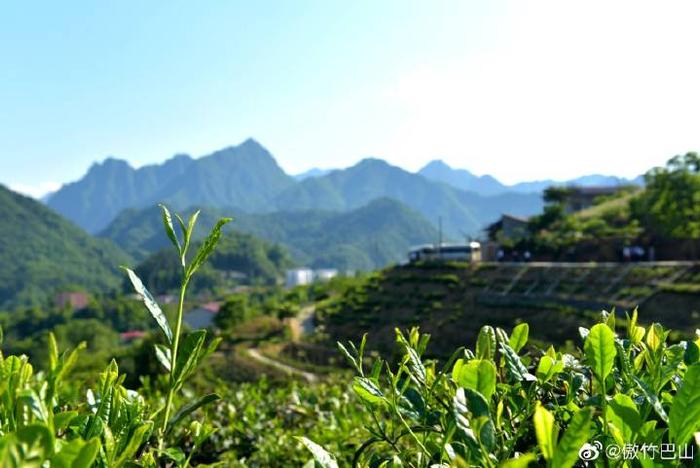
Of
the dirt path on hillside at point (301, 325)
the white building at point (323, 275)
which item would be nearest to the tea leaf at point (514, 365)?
the dirt path on hillside at point (301, 325)

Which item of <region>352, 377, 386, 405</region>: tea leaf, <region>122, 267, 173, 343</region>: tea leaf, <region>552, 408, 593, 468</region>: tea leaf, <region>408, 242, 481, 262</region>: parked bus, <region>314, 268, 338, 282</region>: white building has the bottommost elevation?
<region>314, 268, 338, 282</region>: white building

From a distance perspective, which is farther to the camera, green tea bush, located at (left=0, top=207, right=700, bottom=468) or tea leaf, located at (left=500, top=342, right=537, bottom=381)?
tea leaf, located at (left=500, top=342, right=537, bottom=381)

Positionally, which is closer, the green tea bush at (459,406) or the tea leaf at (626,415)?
the green tea bush at (459,406)

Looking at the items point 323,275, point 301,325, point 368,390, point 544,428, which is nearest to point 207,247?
point 368,390

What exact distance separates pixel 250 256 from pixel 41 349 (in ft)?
257

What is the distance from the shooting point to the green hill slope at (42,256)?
12644 cm

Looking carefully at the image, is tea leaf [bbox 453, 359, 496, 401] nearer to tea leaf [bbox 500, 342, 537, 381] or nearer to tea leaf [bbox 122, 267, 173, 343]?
tea leaf [bbox 500, 342, 537, 381]

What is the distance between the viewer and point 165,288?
10812 cm

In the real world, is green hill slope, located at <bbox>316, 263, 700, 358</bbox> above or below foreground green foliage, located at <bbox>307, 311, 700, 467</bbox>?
below

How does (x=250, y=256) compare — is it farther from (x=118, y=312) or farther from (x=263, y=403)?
(x=263, y=403)

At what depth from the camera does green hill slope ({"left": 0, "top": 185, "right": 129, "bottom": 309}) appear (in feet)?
415

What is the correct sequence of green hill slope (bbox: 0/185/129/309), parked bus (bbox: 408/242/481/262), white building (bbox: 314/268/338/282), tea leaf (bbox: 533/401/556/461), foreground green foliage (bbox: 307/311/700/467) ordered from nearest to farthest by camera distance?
tea leaf (bbox: 533/401/556/461) → foreground green foliage (bbox: 307/311/700/467) → parked bus (bbox: 408/242/481/262) → white building (bbox: 314/268/338/282) → green hill slope (bbox: 0/185/129/309)

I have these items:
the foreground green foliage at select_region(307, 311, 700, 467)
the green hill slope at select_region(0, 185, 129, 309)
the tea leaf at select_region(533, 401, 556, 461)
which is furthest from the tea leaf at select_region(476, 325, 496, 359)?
the green hill slope at select_region(0, 185, 129, 309)

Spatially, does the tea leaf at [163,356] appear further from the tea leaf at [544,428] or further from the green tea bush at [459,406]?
the tea leaf at [544,428]
